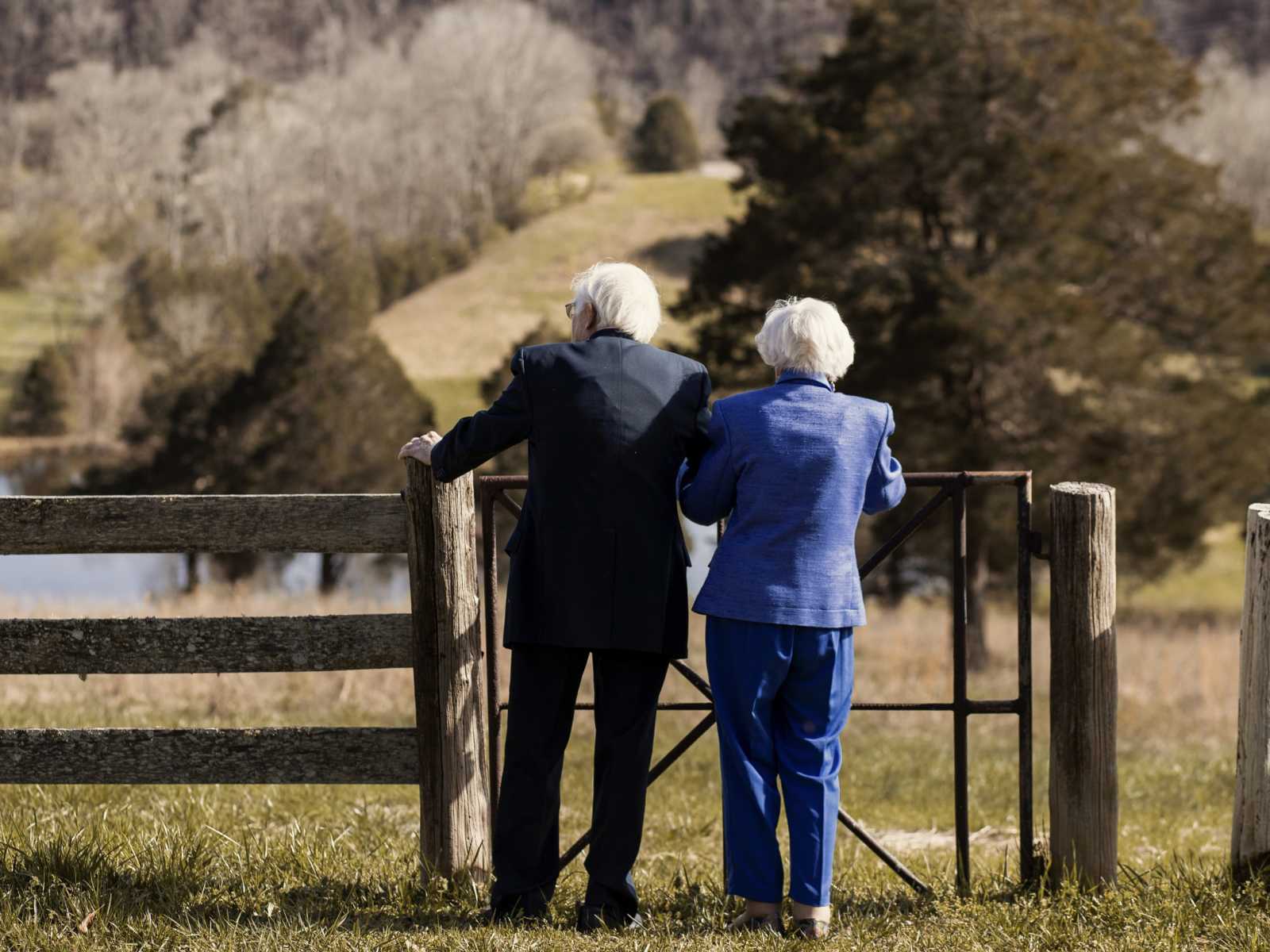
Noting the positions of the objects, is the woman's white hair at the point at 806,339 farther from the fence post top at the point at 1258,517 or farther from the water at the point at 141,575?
the water at the point at 141,575

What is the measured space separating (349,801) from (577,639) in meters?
2.96

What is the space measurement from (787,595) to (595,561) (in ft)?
1.75

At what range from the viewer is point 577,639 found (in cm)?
383

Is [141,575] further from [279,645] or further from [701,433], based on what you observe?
[701,433]

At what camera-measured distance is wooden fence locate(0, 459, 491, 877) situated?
411 centimetres

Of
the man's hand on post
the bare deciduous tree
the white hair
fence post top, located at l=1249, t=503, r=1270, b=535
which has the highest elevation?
the bare deciduous tree

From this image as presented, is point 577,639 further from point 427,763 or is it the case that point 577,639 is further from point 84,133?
point 84,133

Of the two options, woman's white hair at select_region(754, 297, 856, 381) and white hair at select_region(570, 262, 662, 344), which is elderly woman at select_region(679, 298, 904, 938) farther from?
white hair at select_region(570, 262, 662, 344)

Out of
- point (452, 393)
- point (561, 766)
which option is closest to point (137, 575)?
point (452, 393)

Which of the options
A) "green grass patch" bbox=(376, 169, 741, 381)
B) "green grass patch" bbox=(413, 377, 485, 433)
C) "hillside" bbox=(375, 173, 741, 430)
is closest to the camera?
"green grass patch" bbox=(413, 377, 485, 433)

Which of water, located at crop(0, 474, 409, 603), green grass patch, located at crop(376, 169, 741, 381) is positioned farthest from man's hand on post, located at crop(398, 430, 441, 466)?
green grass patch, located at crop(376, 169, 741, 381)

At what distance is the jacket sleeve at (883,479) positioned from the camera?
3.96 m

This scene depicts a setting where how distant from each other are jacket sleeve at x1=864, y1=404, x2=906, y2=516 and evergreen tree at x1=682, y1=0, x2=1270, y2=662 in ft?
46.7

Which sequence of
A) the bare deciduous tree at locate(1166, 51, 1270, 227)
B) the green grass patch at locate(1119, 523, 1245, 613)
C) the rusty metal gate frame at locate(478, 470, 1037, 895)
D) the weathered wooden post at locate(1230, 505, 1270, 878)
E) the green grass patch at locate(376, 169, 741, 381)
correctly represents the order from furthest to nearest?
the bare deciduous tree at locate(1166, 51, 1270, 227), the green grass patch at locate(376, 169, 741, 381), the green grass patch at locate(1119, 523, 1245, 613), the rusty metal gate frame at locate(478, 470, 1037, 895), the weathered wooden post at locate(1230, 505, 1270, 878)
